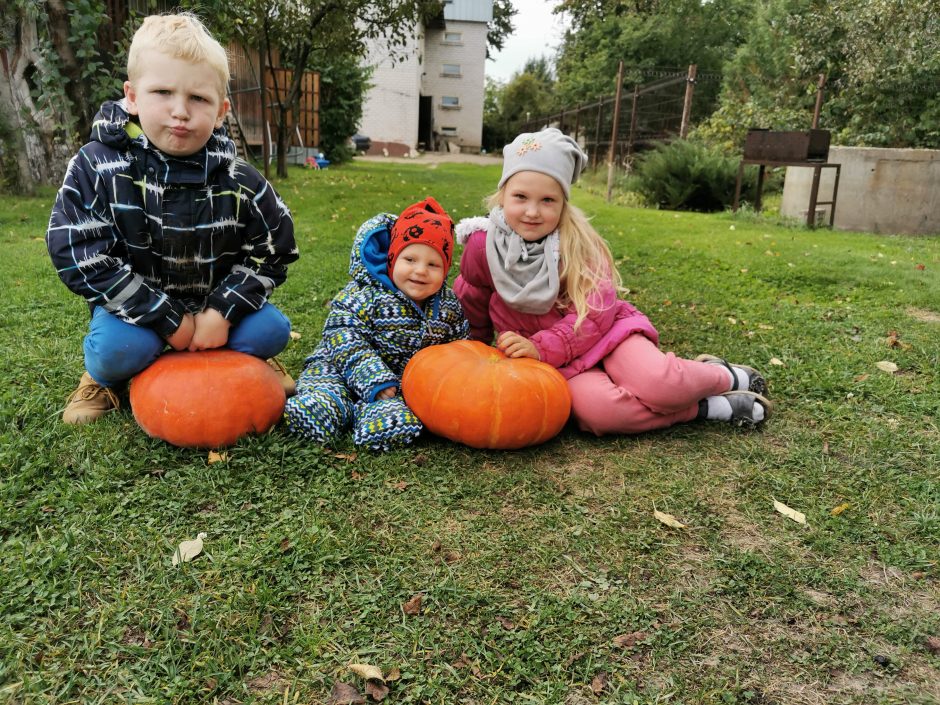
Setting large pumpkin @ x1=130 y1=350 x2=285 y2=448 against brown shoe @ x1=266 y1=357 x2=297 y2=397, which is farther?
brown shoe @ x1=266 y1=357 x2=297 y2=397

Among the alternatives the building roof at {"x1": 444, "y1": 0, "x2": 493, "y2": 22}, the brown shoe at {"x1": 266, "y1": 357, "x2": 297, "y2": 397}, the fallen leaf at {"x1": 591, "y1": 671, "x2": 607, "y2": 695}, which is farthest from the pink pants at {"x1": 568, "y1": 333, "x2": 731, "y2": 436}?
the building roof at {"x1": 444, "y1": 0, "x2": 493, "y2": 22}

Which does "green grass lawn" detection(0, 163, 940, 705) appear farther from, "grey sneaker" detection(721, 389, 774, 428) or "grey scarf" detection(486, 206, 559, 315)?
"grey scarf" detection(486, 206, 559, 315)

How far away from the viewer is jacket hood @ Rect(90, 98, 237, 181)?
271 centimetres

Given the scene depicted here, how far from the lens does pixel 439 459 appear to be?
2957 millimetres

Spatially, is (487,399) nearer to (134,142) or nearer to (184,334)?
(184,334)

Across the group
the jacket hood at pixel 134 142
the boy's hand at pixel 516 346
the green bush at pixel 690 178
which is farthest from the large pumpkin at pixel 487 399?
the green bush at pixel 690 178

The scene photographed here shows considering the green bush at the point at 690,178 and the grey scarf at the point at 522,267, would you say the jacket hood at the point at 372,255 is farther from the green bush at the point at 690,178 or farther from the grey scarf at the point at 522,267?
the green bush at the point at 690,178

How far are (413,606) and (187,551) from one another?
29.4 inches

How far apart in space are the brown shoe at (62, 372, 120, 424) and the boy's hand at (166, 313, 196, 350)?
0.47m

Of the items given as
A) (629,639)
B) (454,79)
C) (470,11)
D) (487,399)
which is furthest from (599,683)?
(470,11)

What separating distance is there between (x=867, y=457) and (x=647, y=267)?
419 cm

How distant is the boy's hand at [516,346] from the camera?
10.5 ft

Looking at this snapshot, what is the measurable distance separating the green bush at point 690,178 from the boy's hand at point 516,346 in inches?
432

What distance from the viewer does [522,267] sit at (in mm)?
3357
